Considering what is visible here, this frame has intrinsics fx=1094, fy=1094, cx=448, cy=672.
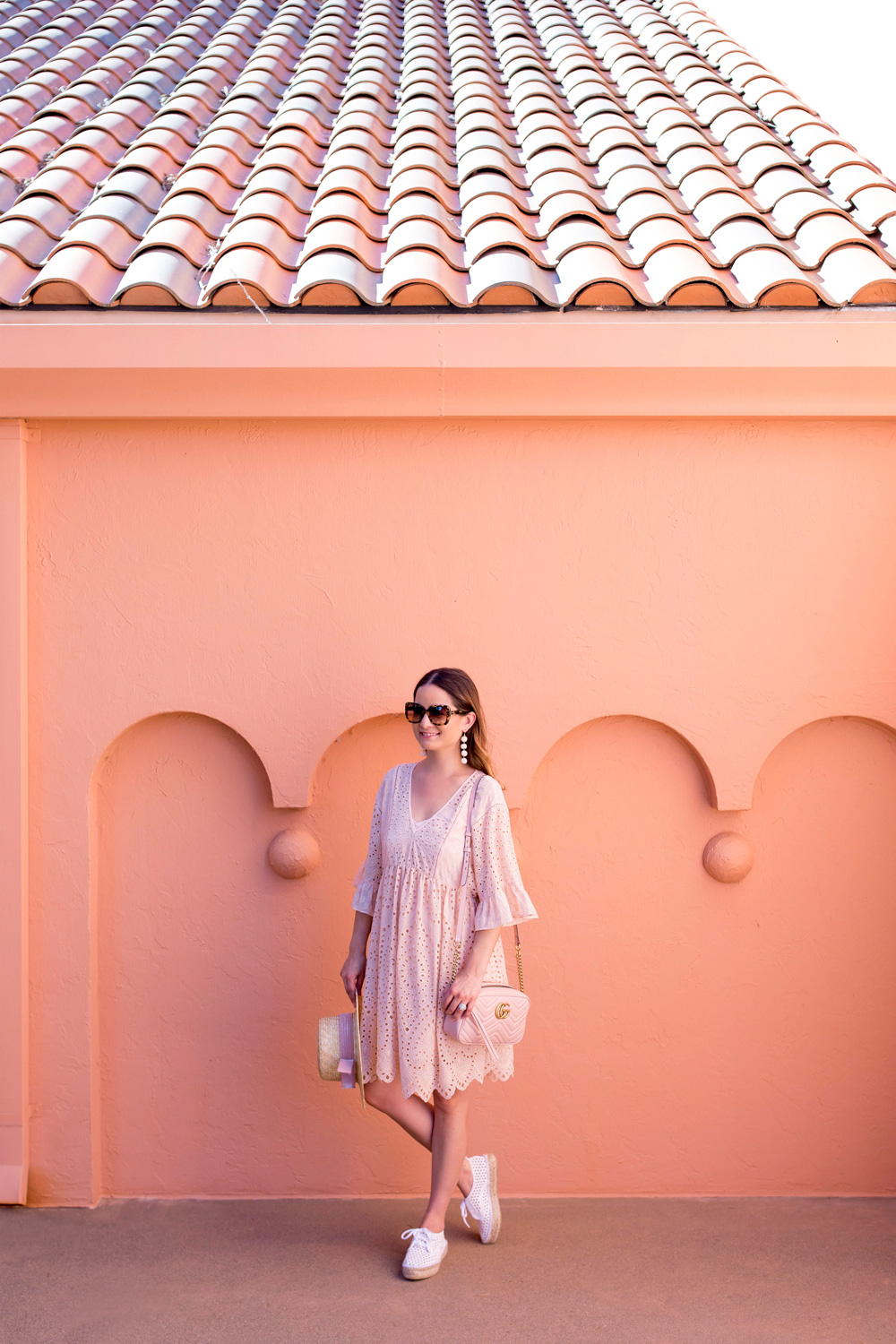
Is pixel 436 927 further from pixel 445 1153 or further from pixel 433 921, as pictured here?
pixel 445 1153

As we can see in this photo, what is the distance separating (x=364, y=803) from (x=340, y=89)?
3782 mm

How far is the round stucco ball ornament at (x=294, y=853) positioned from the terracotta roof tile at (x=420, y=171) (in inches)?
71.5

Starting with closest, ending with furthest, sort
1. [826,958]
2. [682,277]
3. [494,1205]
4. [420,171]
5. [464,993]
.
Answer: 1. [464,993]
2. [494,1205]
3. [682,277]
4. [826,958]
5. [420,171]

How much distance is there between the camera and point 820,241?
396cm

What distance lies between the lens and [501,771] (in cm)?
379

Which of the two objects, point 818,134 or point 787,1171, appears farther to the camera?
point 818,134

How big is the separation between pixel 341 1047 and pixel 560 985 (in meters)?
0.85

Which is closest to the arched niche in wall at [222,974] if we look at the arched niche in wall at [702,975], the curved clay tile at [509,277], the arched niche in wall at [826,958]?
the arched niche in wall at [702,975]

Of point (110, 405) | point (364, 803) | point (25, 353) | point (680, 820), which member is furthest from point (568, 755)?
point (25, 353)

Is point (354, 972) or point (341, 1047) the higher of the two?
point (354, 972)

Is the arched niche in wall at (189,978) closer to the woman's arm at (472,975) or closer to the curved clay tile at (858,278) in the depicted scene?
the woman's arm at (472,975)

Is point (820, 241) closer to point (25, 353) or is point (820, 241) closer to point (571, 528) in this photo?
point (571, 528)

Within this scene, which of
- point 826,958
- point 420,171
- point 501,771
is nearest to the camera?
point 501,771

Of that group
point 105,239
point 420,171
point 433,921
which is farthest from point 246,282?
point 433,921
